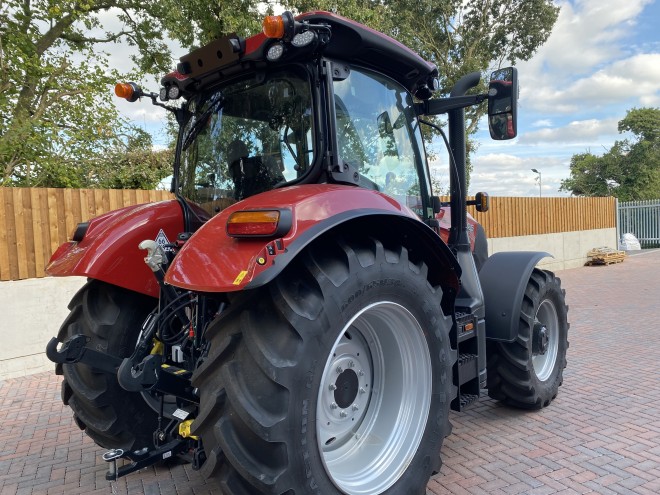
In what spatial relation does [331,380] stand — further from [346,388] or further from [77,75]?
[77,75]

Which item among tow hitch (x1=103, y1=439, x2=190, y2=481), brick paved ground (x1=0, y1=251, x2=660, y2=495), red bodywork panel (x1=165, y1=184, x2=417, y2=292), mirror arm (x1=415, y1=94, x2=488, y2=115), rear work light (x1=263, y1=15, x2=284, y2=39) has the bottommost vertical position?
brick paved ground (x1=0, y1=251, x2=660, y2=495)

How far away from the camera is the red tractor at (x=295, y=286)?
6.40 feet

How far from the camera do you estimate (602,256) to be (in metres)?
15.9

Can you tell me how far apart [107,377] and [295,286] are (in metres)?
1.48

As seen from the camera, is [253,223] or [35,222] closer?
[253,223]

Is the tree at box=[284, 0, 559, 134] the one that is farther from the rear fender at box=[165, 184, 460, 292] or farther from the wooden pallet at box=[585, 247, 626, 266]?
the rear fender at box=[165, 184, 460, 292]

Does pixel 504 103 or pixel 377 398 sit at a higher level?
pixel 504 103

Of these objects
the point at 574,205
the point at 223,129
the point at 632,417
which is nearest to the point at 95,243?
the point at 223,129

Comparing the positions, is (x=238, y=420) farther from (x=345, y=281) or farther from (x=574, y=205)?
(x=574, y=205)

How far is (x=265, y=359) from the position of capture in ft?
6.25

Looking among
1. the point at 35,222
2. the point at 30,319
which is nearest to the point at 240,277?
the point at 30,319

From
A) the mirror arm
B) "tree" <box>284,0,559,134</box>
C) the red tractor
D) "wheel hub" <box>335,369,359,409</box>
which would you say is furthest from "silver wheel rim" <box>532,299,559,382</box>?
"tree" <box>284,0,559,134</box>

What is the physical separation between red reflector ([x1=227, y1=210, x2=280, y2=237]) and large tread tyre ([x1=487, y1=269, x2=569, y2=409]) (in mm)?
2529

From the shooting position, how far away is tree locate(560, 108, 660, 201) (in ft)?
96.7
